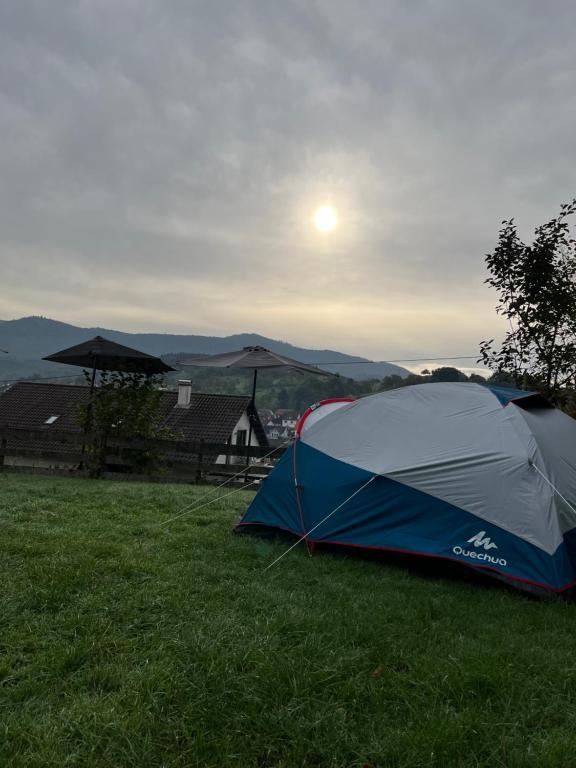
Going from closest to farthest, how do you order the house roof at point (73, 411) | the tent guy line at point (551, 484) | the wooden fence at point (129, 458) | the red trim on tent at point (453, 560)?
the red trim on tent at point (453, 560)
the tent guy line at point (551, 484)
the wooden fence at point (129, 458)
the house roof at point (73, 411)

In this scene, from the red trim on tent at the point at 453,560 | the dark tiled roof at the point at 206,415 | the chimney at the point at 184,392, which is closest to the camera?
the red trim on tent at the point at 453,560

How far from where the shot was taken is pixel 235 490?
9.39 m

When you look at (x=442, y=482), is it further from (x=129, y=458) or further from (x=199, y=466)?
(x=129, y=458)

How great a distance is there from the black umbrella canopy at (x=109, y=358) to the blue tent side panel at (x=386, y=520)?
603 centimetres

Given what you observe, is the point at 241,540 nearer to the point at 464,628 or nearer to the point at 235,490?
the point at 464,628

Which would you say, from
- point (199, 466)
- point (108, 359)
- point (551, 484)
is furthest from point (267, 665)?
point (108, 359)

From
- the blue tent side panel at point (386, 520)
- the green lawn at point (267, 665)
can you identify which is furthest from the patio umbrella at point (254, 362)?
the green lawn at point (267, 665)

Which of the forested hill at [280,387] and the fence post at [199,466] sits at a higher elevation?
the forested hill at [280,387]

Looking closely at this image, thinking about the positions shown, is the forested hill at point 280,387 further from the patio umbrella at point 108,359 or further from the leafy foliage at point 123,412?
the patio umbrella at point 108,359

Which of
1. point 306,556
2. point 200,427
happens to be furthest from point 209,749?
point 200,427

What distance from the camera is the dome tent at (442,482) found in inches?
171

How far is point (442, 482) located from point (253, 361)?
6.90 meters

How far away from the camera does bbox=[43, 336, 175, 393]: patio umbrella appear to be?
10805 mm

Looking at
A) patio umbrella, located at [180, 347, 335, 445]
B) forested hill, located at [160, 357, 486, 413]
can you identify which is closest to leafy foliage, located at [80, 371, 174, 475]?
patio umbrella, located at [180, 347, 335, 445]
